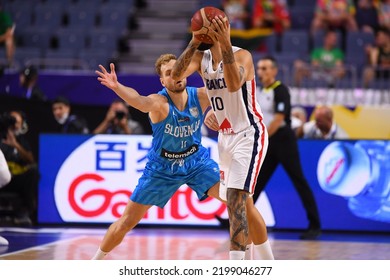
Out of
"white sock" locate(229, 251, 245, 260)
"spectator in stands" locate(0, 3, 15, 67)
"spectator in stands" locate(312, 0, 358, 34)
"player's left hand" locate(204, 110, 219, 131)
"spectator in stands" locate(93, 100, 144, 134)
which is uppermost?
"spectator in stands" locate(312, 0, 358, 34)

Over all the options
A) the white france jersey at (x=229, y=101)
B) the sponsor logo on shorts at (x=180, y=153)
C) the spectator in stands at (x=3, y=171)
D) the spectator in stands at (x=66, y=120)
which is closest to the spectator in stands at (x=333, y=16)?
the spectator in stands at (x=66, y=120)

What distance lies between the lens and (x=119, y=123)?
1233 cm

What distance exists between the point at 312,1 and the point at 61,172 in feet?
27.5

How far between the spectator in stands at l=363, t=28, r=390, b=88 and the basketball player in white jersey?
27.7 feet

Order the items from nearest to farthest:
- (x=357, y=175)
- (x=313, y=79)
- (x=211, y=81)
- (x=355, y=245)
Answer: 1. (x=211, y=81)
2. (x=355, y=245)
3. (x=357, y=175)
4. (x=313, y=79)

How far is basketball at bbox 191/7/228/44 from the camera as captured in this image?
6.71 metres

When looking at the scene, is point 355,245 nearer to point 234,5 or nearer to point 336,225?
point 336,225

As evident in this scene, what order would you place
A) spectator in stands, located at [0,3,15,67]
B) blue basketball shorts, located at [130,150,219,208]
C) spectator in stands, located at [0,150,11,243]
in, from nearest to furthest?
blue basketball shorts, located at [130,150,219,208]
spectator in stands, located at [0,150,11,243]
spectator in stands, located at [0,3,15,67]

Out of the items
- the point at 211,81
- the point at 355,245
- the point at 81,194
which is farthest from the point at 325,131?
the point at 211,81

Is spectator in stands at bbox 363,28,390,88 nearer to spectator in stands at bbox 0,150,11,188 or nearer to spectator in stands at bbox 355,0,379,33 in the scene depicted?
spectator in stands at bbox 355,0,379,33

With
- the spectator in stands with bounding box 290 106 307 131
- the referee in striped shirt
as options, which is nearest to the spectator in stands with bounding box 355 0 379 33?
the spectator in stands with bounding box 290 106 307 131

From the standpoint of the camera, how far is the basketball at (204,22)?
22.0 feet

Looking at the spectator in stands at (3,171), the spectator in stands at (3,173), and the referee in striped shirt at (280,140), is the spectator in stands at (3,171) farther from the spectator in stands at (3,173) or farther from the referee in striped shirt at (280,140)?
the referee in striped shirt at (280,140)

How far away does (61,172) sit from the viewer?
1177 centimetres
